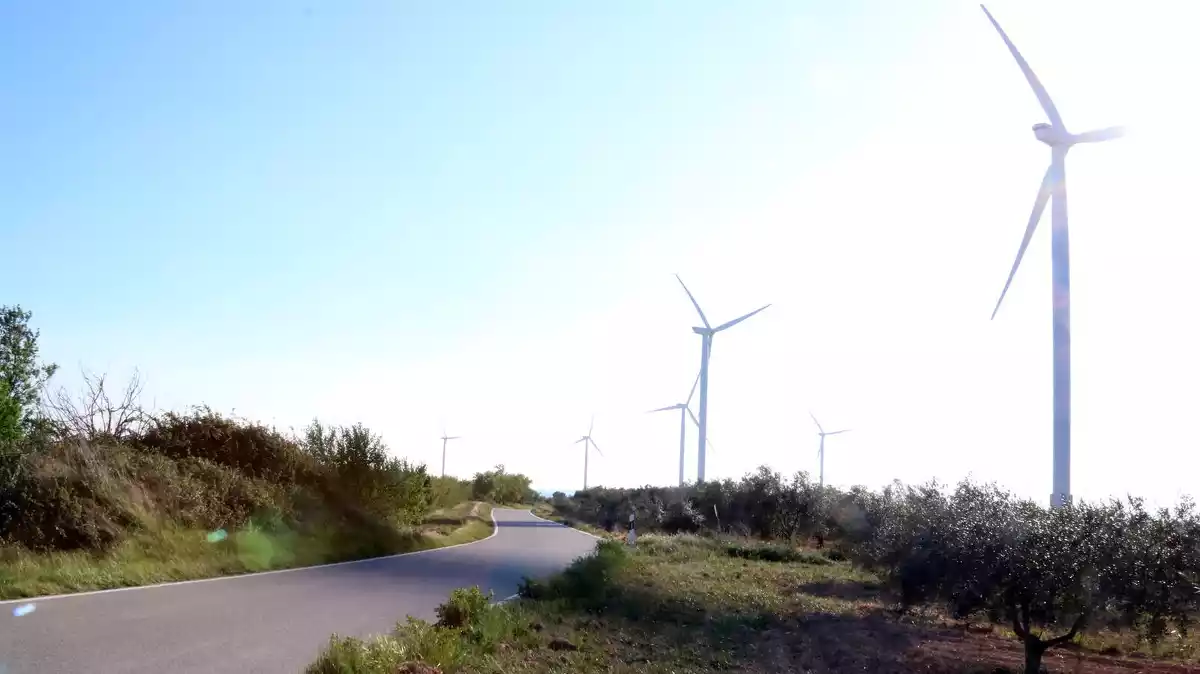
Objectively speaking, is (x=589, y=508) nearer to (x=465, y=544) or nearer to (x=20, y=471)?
(x=465, y=544)

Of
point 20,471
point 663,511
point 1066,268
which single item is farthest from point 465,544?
point 1066,268

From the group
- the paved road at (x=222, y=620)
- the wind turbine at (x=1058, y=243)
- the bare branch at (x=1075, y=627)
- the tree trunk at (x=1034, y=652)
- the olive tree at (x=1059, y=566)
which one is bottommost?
the paved road at (x=222, y=620)

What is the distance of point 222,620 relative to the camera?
42.0ft

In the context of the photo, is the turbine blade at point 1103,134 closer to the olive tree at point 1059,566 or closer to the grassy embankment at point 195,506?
the olive tree at point 1059,566

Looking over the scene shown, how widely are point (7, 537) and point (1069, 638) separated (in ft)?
53.5

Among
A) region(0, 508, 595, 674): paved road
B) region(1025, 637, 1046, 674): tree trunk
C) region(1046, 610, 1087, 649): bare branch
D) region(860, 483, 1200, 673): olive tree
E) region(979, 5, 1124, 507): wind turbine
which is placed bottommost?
region(0, 508, 595, 674): paved road

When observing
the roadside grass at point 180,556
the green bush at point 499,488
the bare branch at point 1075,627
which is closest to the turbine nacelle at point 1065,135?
the bare branch at point 1075,627

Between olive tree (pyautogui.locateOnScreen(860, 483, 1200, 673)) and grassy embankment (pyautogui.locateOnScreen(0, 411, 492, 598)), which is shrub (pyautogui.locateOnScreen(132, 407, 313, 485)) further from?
olive tree (pyautogui.locateOnScreen(860, 483, 1200, 673))

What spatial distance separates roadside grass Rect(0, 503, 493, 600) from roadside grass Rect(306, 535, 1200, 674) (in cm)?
631

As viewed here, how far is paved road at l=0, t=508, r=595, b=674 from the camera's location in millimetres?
9688

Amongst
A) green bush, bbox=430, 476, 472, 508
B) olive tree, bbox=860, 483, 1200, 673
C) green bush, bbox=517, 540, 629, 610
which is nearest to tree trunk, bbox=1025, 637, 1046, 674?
olive tree, bbox=860, 483, 1200, 673

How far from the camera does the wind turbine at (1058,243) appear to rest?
19469 mm

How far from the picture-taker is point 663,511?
48188 mm

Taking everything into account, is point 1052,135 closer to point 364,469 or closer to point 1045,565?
point 1045,565
